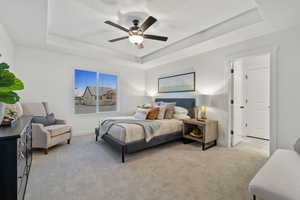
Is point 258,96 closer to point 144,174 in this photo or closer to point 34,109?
point 144,174

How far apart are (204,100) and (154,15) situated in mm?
2355

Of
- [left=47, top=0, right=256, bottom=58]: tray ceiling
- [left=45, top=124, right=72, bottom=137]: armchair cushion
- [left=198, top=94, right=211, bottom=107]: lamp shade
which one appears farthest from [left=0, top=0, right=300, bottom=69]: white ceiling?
[left=45, top=124, right=72, bottom=137]: armchair cushion

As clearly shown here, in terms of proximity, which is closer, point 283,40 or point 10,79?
point 10,79

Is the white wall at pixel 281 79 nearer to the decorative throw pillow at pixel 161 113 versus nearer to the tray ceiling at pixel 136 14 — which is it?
the tray ceiling at pixel 136 14

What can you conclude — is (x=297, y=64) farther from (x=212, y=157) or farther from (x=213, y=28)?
(x=212, y=157)

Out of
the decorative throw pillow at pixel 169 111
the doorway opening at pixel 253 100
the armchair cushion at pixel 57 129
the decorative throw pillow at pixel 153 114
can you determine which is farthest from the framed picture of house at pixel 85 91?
the doorway opening at pixel 253 100

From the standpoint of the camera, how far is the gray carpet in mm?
1684

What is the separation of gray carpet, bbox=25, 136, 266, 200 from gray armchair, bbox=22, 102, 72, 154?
8.5 inches

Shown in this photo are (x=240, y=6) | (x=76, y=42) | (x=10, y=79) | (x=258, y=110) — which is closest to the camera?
(x=10, y=79)

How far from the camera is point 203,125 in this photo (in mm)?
3199

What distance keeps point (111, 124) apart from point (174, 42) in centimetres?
284

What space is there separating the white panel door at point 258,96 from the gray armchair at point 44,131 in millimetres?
5398

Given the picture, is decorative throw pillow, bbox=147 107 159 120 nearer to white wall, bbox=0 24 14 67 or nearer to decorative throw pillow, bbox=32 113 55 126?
decorative throw pillow, bbox=32 113 55 126

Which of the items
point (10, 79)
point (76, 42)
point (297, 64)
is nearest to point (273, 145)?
point (297, 64)
